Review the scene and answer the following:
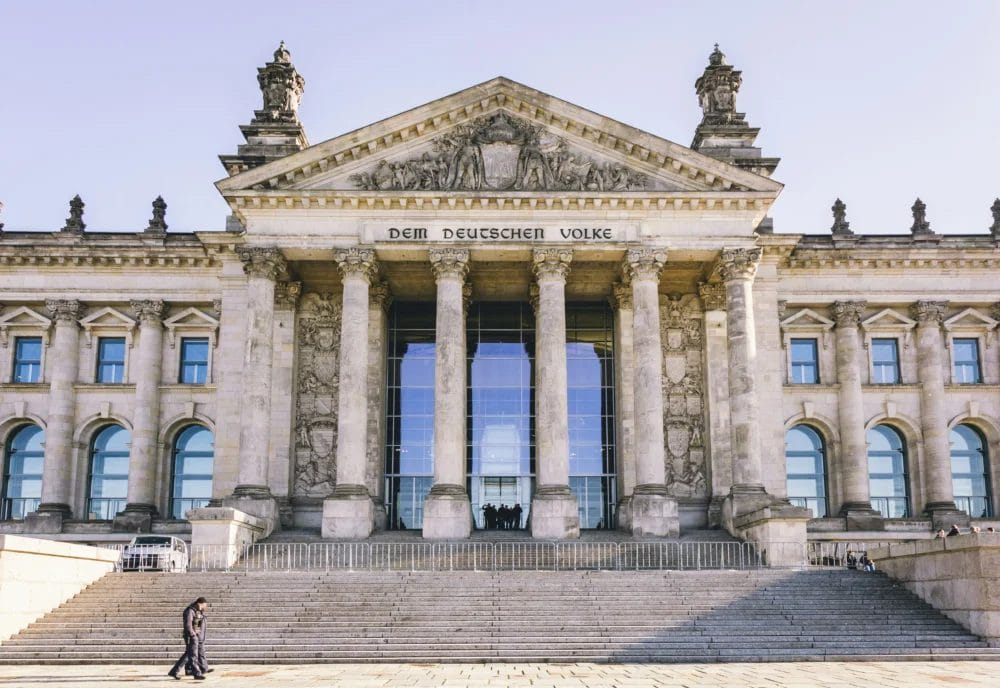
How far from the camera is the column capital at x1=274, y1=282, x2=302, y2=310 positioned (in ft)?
144

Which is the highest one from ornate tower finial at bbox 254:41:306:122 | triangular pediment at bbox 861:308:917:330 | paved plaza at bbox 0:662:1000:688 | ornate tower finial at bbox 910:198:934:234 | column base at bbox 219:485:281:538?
ornate tower finial at bbox 254:41:306:122

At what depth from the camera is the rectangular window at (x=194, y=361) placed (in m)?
47.0

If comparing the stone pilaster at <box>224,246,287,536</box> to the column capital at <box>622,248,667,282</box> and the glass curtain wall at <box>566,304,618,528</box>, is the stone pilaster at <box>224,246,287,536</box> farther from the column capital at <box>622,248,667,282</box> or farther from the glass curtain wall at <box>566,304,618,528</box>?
the column capital at <box>622,248,667,282</box>

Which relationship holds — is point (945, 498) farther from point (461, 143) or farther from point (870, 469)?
point (461, 143)

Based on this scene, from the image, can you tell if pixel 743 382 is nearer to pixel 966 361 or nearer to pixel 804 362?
pixel 804 362

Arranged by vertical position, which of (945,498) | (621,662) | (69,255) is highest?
(69,255)

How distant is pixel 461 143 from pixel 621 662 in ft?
77.7

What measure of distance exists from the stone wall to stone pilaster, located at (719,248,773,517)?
73.8 ft

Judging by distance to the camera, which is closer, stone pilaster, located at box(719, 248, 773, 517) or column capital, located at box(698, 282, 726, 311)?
stone pilaster, located at box(719, 248, 773, 517)

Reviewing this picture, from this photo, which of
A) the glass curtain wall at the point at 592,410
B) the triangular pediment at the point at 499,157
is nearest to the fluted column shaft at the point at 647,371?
the triangular pediment at the point at 499,157

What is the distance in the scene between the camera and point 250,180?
133 ft

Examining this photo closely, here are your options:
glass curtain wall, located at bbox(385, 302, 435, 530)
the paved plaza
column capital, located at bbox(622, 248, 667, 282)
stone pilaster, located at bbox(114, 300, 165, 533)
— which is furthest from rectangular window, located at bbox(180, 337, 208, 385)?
the paved plaza

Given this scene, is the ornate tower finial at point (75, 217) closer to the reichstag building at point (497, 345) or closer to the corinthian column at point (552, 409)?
the reichstag building at point (497, 345)

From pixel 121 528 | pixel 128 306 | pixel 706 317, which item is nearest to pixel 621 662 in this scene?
pixel 706 317
